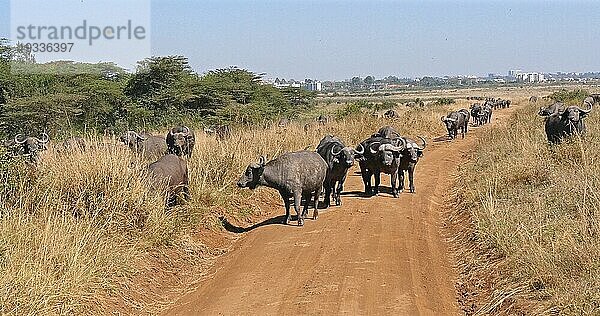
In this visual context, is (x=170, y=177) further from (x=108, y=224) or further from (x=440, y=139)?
(x=440, y=139)

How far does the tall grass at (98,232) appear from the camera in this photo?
6.87 metres

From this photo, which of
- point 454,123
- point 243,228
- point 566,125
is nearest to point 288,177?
point 243,228

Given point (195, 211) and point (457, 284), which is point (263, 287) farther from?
point (195, 211)

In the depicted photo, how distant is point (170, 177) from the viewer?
11.6 m

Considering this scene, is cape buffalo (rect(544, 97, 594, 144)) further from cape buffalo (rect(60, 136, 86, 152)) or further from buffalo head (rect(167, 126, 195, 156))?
cape buffalo (rect(60, 136, 86, 152))

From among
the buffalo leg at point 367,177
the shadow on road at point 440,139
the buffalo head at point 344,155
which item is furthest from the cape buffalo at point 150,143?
the shadow on road at point 440,139

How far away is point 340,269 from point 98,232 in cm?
322

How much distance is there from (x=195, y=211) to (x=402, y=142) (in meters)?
5.55

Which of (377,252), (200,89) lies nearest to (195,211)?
(377,252)

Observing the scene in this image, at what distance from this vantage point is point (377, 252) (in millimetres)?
9555

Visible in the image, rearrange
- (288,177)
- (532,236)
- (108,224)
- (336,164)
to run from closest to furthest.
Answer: (532,236) < (108,224) < (288,177) < (336,164)

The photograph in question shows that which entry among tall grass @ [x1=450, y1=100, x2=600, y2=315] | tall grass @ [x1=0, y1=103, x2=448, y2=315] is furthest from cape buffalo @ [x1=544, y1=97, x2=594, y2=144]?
tall grass @ [x1=0, y1=103, x2=448, y2=315]

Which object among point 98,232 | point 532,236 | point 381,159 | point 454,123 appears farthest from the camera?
point 454,123

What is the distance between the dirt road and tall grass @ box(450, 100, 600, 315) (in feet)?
1.52
